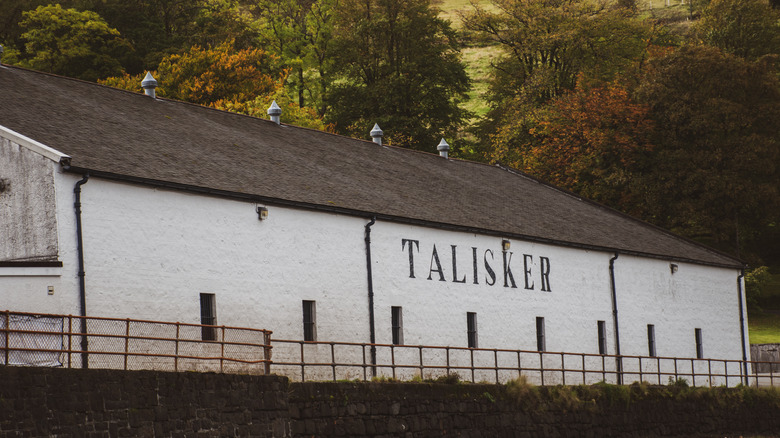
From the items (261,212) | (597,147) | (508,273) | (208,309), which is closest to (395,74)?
(597,147)

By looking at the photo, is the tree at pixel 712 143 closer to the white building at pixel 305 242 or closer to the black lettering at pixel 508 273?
the white building at pixel 305 242

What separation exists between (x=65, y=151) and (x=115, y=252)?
242 centimetres

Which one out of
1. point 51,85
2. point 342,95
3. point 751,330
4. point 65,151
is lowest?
point 751,330

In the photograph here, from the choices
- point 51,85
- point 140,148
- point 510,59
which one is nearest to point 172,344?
point 140,148

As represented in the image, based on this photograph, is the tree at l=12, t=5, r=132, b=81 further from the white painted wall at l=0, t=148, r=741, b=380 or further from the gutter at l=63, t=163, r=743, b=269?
the white painted wall at l=0, t=148, r=741, b=380

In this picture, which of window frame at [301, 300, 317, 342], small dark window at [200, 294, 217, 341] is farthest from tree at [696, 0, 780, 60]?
small dark window at [200, 294, 217, 341]

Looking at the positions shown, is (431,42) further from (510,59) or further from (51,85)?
(51,85)

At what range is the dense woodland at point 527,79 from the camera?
199 ft

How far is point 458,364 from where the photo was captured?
31312 mm

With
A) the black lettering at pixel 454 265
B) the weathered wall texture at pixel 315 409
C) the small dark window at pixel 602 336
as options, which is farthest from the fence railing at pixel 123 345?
the small dark window at pixel 602 336

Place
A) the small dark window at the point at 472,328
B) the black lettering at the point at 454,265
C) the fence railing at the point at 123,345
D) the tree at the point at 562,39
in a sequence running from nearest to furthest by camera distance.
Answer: the fence railing at the point at 123,345 → the black lettering at the point at 454,265 → the small dark window at the point at 472,328 → the tree at the point at 562,39

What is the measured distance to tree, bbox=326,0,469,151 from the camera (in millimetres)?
67938

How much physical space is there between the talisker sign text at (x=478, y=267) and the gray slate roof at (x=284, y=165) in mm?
814

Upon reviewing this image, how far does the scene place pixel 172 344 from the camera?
21.5 meters
